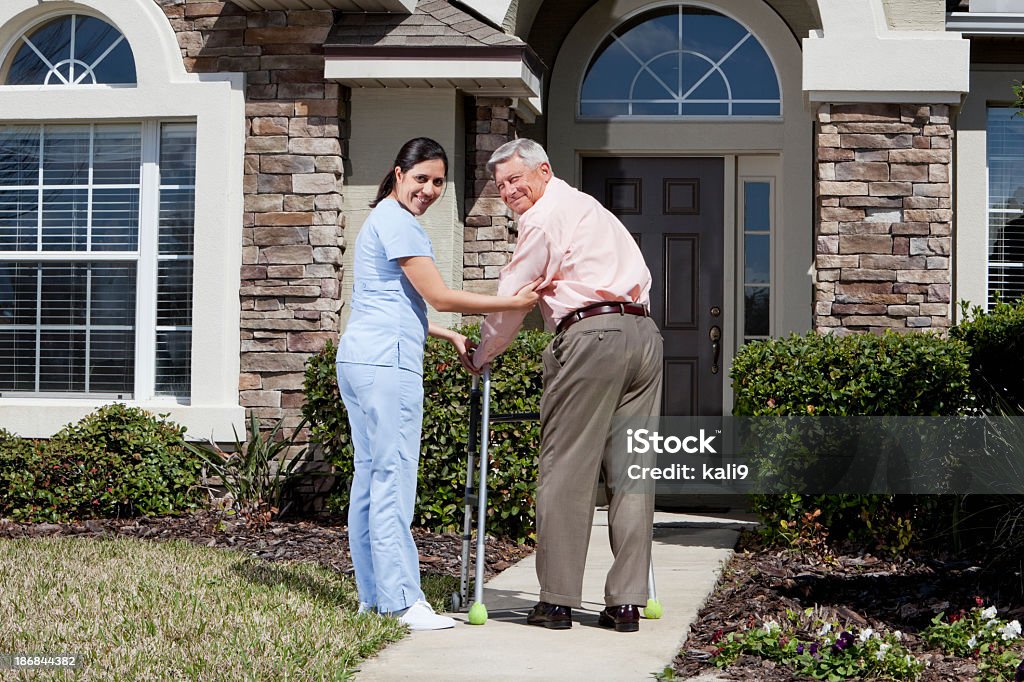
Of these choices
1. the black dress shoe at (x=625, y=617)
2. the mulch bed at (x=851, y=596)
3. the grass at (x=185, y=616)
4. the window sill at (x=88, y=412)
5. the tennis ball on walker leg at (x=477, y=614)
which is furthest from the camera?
the window sill at (x=88, y=412)

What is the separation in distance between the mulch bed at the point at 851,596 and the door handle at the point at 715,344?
3038 mm

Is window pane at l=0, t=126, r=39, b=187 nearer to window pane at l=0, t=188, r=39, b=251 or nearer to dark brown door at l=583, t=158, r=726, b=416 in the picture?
window pane at l=0, t=188, r=39, b=251

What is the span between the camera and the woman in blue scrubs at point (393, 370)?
445 cm

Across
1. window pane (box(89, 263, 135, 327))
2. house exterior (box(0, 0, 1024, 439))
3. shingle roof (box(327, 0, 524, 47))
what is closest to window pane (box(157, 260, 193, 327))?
house exterior (box(0, 0, 1024, 439))

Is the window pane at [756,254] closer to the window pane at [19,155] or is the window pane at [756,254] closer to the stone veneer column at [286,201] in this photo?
the stone veneer column at [286,201]

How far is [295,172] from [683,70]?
133 inches

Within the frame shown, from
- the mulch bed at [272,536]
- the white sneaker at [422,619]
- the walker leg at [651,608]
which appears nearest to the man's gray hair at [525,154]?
the walker leg at [651,608]

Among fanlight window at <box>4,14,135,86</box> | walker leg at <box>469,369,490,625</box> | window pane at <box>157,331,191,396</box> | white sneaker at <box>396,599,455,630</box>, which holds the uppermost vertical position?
fanlight window at <box>4,14,135,86</box>

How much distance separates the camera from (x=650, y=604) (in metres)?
4.64

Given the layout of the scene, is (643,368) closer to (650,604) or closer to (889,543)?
(650,604)

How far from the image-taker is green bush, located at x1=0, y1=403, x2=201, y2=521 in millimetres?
7395

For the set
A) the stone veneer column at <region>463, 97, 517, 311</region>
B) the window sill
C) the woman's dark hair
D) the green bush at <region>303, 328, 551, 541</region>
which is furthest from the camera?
the stone veneer column at <region>463, 97, 517, 311</region>

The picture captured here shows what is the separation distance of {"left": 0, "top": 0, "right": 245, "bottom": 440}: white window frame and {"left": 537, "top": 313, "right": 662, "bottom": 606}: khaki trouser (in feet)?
13.1

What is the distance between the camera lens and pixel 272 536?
6.96 m
